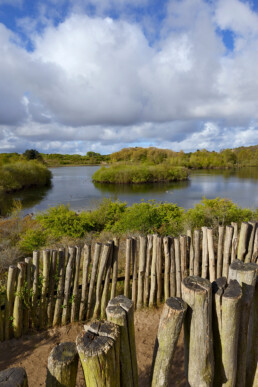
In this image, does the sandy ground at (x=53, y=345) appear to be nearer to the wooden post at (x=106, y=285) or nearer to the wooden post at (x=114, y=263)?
the wooden post at (x=106, y=285)

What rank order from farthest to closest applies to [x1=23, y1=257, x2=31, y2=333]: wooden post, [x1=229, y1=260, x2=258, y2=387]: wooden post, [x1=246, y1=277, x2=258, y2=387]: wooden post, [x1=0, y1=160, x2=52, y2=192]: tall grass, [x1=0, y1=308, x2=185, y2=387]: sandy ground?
[x1=0, y1=160, x2=52, y2=192]: tall grass
[x1=23, y1=257, x2=31, y2=333]: wooden post
[x1=0, y1=308, x2=185, y2=387]: sandy ground
[x1=246, y1=277, x2=258, y2=387]: wooden post
[x1=229, y1=260, x2=258, y2=387]: wooden post

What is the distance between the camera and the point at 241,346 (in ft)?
5.95

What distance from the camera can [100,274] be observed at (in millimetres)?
3678

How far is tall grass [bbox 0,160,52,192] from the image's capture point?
2840 centimetres

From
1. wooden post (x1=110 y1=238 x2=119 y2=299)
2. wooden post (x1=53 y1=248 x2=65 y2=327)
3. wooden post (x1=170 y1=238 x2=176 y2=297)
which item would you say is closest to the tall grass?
wooden post (x1=53 y1=248 x2=65 y2=327)

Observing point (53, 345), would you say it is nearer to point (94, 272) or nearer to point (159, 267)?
point (94, 272)

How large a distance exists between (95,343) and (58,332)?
111 inches

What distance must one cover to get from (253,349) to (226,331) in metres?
0.62

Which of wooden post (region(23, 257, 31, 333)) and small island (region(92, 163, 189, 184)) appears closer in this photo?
wooden post (region(23, 257, 31, 333))

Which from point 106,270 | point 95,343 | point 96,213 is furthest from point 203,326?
point 96,213

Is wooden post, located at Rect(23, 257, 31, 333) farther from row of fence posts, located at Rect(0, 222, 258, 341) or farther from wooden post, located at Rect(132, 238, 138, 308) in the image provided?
wooden post, located at Rect(132, 238, 138, 308)

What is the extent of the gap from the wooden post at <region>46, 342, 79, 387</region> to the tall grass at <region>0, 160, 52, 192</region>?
28.3 meters

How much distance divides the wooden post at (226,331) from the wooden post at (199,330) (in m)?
0.09

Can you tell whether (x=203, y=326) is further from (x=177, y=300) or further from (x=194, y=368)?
(x=194, y=368)
